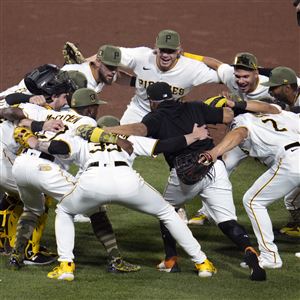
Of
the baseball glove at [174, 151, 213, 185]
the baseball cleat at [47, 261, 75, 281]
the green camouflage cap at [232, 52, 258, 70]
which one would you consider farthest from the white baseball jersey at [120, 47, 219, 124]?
the baseball cleat at [47, 261, 75, 281]

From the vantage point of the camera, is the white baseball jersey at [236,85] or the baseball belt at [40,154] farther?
the white baseball jersey at [236,85]

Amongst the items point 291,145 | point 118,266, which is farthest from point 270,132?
point 118,266

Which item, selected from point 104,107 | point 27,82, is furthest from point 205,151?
point 104,107

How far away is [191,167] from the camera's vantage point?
317 inches

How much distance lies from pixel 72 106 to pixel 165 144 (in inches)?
35.8

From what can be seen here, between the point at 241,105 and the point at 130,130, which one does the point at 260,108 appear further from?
the point at 130,130

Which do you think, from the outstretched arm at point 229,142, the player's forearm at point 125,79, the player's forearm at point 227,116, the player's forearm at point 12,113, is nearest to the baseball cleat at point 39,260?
the player's forearm at point 12,113

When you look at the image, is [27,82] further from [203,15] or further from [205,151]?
[203,15]

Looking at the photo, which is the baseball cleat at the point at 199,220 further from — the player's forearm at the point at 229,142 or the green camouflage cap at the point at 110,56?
the player's forearm at the point at 229,142

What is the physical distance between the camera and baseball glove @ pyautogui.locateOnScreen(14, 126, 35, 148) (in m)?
8.19

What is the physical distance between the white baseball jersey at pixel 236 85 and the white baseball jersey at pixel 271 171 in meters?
1.18

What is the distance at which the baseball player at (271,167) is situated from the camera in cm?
838

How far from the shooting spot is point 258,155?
28.1ft

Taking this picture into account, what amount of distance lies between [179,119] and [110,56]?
1.92 metres
